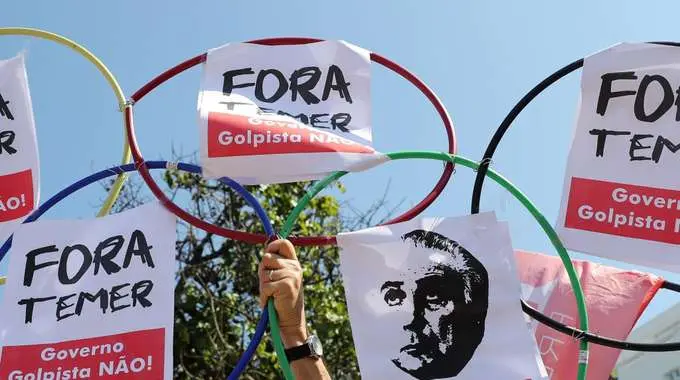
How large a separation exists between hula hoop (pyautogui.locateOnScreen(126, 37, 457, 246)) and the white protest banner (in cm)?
17

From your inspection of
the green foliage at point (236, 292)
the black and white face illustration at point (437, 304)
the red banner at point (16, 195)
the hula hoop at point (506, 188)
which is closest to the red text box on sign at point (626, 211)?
the hula hoop at point (506, 188)

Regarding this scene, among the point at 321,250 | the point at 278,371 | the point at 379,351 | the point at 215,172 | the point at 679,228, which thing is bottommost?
the point at 278,371

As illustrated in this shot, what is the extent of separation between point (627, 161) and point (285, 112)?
4.72ft

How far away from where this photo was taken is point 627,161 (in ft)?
13.1

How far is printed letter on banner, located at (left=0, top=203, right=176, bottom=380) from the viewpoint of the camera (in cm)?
380

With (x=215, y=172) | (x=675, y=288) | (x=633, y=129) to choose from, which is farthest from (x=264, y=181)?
(x=675, y=288)

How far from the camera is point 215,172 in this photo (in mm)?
3992

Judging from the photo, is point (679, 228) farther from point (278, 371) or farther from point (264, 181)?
point (278, 371)

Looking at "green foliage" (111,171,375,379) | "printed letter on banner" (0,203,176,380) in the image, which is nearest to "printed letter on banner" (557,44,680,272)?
"printed letter on banner" (0,203,176,380)

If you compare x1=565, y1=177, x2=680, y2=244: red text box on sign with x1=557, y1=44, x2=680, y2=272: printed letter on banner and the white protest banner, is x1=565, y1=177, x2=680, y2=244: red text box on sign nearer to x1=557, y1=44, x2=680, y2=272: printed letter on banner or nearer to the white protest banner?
x1=557, y1=44, x2=680, y2=272: printed letter on banner

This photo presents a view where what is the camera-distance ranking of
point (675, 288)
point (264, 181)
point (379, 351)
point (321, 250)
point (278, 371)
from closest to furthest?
point (379, 351) → point (264, 181) → point (675, 288) → point (278, 371) → point (321, 250)

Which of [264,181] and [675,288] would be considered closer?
[264,181]

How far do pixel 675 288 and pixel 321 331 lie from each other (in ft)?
18.3

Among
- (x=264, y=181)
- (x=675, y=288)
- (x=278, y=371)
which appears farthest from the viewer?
(x=278, y=371)
